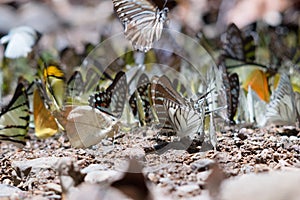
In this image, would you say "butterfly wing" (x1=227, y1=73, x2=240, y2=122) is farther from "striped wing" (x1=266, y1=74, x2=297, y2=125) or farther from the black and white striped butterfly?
the black and white striped butterfly

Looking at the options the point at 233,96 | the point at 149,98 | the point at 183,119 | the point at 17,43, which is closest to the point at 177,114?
the point at 183,119

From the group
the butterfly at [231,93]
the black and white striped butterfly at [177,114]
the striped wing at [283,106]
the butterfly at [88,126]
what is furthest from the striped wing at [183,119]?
the striped wing at [283,106]

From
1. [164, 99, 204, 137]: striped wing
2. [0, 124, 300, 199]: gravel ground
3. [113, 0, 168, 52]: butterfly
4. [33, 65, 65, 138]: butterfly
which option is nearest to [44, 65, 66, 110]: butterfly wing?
[33, 65, 65, 138]: butterfly

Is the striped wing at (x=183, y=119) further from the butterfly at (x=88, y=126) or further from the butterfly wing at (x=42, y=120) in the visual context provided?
the butterfly wing at (x=42, y=120)

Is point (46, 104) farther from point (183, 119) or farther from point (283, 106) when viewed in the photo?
point (283, 106)

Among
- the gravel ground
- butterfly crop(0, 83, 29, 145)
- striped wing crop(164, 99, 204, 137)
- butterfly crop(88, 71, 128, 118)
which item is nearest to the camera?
the gravel ground

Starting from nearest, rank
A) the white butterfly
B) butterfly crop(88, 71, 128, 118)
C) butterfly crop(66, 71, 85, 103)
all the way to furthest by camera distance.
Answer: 1. butterfly crop(88, 71, 128, 118)
2. butterfly crop(66, 71, 85, 103)
3. the white butterfly

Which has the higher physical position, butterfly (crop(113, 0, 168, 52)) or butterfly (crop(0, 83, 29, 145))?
butterfly (crop(113, 0, 168, 52))

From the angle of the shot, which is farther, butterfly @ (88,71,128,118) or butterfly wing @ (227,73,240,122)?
butterfly wing @ (227,73,240,122)

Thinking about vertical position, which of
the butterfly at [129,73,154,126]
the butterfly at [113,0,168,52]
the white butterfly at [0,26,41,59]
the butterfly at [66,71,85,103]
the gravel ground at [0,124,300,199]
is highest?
the white butterfly at [0,26,41,59]

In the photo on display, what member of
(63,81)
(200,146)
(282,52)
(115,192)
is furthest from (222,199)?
(282,52)
